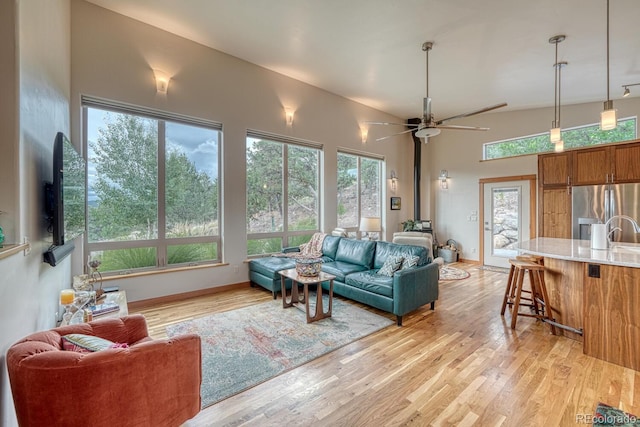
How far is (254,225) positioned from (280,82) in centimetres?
277

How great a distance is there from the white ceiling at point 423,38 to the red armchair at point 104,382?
12.1 feet

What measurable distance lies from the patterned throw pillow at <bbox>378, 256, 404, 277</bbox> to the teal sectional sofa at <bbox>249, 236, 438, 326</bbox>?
0.09m

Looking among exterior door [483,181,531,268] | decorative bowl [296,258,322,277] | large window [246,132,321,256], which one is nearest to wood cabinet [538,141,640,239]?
exterior door [483,181,531,268]

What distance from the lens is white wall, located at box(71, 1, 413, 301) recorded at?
344 centimetres

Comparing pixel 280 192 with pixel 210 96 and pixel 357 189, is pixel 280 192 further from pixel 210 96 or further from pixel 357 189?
pixel 357 189

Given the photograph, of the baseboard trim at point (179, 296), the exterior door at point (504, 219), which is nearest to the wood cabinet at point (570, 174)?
the exterior door at point (504, 219)

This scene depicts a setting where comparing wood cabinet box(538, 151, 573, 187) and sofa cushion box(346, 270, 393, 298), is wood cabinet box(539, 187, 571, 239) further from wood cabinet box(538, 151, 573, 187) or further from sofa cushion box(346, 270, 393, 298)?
sofa cushion box(346, 270, 393, 298)

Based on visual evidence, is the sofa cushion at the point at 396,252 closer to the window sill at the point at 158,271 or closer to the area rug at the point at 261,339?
the area rug at the point at 261,339

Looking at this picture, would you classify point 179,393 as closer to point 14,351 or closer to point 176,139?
point 14,351

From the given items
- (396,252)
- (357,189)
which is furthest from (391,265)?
(357,189)

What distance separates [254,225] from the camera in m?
4.97

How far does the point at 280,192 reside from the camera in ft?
17.4

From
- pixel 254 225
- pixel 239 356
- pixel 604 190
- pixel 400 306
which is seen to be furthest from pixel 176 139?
pixel 604 190

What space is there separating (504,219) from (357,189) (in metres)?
3.55
